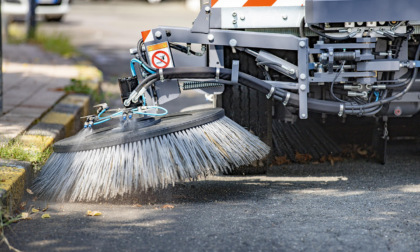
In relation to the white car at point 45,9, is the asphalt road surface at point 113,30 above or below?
below

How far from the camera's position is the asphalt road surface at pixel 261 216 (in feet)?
9.53

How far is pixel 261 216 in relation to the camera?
332 cm

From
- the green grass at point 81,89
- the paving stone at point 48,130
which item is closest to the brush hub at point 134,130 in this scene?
the paving stone at point 48,130

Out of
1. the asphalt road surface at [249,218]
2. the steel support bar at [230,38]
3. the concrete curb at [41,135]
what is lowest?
the asphalt road surface at [249,218]

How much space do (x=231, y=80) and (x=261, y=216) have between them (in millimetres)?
824

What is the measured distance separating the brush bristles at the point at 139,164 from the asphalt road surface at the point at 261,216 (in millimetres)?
92

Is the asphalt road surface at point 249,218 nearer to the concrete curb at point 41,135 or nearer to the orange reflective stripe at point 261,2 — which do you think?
the concrete curb at point 41,135

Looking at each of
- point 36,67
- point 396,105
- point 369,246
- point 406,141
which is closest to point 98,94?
point 36,67

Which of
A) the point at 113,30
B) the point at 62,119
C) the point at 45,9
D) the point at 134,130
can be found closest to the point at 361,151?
the point at 134,130

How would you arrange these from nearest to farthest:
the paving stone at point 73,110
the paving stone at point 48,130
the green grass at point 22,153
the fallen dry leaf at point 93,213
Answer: the fallen dry leaf at point 93,213, the green grass at point 22,153, the paving stone at point 48,130, the paving stone at point 73,110

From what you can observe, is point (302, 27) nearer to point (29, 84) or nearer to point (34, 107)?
point (34, 107)

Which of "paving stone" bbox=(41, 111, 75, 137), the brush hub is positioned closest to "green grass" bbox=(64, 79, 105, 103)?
"paving stone" bbox=(41, 111, 75, 137)

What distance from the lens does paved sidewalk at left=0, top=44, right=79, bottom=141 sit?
4801 millimetres

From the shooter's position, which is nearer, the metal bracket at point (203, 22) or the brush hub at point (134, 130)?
the brush hub at point (134, 130)
